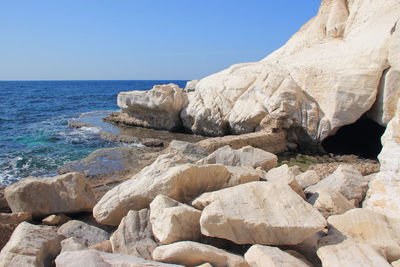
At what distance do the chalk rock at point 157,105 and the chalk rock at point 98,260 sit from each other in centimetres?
1497

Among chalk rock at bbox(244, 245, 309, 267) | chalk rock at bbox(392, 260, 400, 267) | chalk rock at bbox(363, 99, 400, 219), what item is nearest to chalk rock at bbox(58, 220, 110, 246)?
chalk rock at bbox(244, 245, 309, 267)

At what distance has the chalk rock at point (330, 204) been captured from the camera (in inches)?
183

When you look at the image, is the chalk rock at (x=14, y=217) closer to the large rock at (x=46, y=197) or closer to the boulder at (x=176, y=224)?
the large rock at (x=46, y=197)

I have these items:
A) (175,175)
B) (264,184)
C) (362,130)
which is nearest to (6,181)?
(175,175)

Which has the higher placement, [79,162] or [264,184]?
[264,184]

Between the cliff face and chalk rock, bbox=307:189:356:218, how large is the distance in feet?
26.8

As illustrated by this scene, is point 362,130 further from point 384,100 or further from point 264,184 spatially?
point 264,184

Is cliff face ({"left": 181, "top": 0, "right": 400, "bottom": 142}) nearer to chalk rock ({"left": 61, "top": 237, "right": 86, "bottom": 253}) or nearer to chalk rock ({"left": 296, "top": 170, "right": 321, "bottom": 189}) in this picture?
chalk rock ({"left": 296, "top": 170, "right": 321, "bottom": 189})

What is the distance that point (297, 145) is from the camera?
14.2 metres

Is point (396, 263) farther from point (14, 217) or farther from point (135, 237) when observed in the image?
point (14, 217)

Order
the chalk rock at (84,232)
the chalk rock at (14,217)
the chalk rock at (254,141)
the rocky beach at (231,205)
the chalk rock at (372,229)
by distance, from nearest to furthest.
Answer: the rocky beach at (231,205) < the chalk rock at (372,229) < the chalk rock at (84,232) < the chalk rock at (14,217) < the chalk rock at (254,141)

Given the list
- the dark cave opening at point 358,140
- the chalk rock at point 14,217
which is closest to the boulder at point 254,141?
the dark cave opening at point 358,140

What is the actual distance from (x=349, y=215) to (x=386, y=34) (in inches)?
392

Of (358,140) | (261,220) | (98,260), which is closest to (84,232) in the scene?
(98,260)
